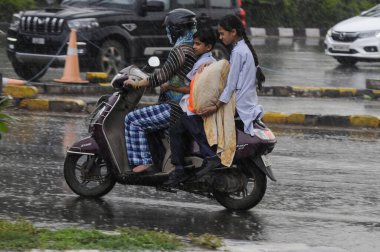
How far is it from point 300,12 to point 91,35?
20.9 m

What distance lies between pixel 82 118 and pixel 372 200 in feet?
19.3

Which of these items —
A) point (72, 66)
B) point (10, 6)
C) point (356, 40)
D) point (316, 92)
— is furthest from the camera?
point (10, 6)

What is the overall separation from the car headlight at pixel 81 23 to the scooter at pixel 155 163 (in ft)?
29.4

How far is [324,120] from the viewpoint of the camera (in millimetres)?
14711

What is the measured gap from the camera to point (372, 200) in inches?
369

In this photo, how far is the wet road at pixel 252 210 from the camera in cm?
796

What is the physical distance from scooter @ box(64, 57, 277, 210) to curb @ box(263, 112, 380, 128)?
6.05 meters

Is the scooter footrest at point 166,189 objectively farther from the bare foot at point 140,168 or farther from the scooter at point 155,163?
the bare foot at point 140,168

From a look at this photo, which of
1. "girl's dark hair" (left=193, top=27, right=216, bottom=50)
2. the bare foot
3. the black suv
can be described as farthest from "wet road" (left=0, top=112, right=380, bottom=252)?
the black suv

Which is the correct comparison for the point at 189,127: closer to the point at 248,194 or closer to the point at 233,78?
the point at 233,78

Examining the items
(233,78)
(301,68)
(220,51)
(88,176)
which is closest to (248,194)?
(233,78)

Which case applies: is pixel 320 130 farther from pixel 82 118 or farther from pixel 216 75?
pixel 216 75

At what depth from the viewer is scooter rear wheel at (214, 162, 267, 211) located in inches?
336

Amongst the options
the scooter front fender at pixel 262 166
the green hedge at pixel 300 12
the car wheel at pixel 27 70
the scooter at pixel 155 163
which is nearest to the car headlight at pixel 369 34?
the car wheel at pixel 27 70
